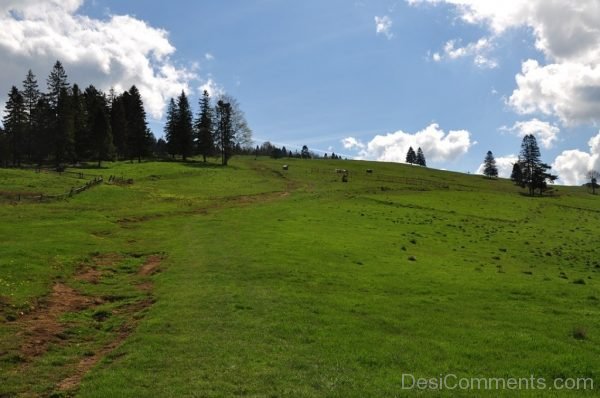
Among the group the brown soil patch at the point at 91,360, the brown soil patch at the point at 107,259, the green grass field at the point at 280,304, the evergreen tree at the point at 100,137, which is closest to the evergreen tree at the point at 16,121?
the evergreen tree at the point at 100,137

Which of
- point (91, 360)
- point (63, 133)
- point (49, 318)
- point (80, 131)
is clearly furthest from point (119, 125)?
point (91, 360)

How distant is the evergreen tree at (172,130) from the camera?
117m

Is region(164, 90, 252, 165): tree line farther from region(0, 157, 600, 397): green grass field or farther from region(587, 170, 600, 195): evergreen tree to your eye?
region(587, 170, 600, 195): evergreen tree

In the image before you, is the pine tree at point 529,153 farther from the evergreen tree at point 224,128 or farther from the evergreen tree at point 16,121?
the evergreen tree at point 16,121

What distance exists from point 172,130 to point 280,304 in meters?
106

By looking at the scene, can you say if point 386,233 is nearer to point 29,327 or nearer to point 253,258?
A: point 253,258

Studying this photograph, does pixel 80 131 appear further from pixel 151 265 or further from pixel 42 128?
pixel 151 265

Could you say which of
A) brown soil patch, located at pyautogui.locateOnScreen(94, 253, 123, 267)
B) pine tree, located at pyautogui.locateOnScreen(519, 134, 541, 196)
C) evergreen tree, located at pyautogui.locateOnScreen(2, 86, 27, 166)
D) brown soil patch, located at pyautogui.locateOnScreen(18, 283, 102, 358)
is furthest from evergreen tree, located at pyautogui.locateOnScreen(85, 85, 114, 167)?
pine tree, located at pyautogui.locateOnScreen(519, 134, 541, 196)

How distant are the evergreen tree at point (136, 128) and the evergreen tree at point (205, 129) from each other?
13.4 metres

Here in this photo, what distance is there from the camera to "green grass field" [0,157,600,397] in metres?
12.7

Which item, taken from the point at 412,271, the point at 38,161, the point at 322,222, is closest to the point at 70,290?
the point at 412,271

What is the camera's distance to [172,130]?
118 metres

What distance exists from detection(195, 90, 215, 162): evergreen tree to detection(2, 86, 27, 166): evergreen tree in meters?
38.2

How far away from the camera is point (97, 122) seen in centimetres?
9638
